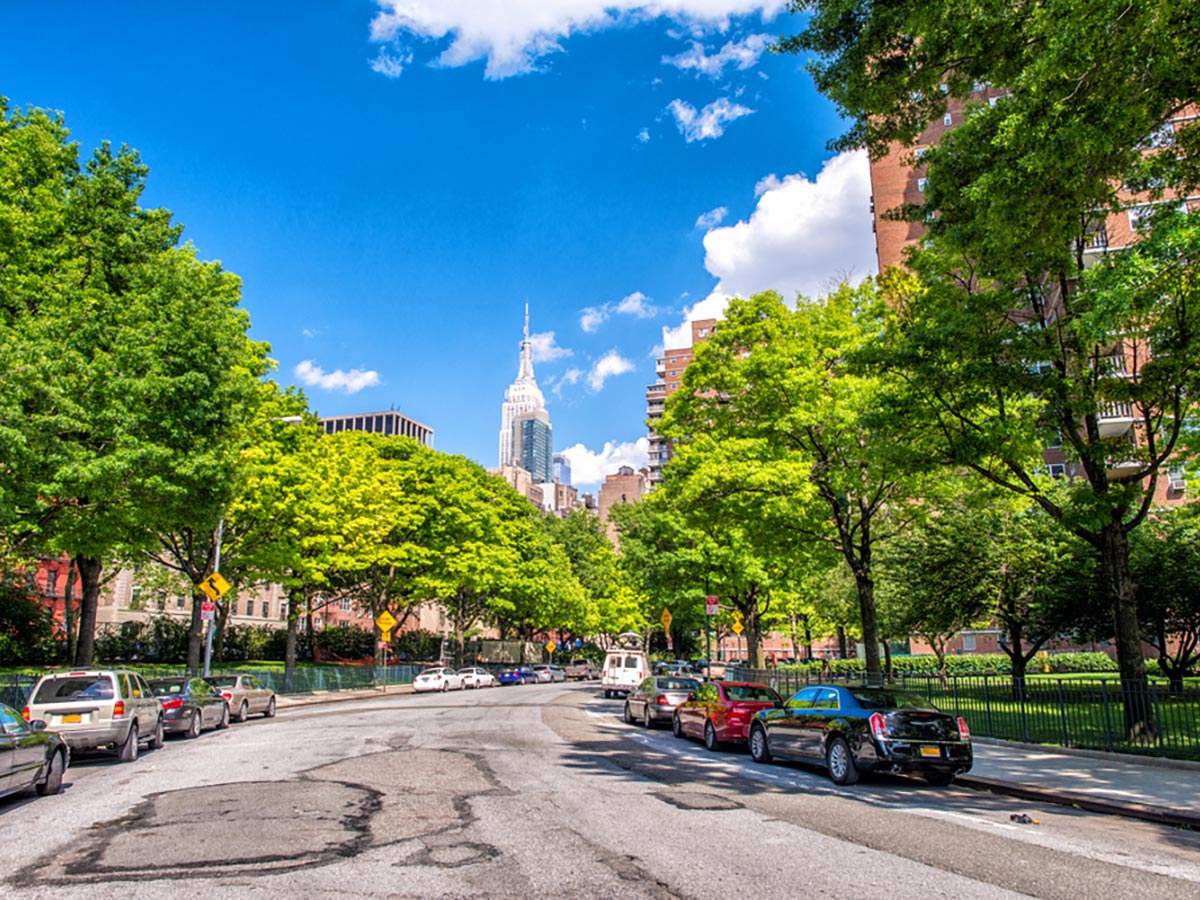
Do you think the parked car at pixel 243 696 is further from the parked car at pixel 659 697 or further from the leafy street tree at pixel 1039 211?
the leafy street tree at pixel 1039 211

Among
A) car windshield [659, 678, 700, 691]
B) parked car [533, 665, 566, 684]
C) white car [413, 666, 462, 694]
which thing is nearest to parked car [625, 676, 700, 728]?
car windshield [659, 678, 700, 691]

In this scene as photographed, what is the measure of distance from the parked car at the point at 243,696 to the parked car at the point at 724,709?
527 inches

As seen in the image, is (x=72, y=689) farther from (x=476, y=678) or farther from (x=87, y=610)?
(x=476, y=678)

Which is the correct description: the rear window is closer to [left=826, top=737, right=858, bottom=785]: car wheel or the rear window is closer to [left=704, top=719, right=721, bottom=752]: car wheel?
[left=704, top=719, right=721, bottom=752]: car wheel

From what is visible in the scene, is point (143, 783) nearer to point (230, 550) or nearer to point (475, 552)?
point (230, 550)

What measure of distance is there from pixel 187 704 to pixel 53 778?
8.70m

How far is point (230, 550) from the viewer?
32969mm

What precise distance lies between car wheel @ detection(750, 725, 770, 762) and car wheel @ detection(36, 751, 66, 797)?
11086 mm

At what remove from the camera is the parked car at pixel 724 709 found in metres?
16.6

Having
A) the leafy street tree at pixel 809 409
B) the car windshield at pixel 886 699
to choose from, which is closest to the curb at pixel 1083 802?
the car windshield at pixel 886 699

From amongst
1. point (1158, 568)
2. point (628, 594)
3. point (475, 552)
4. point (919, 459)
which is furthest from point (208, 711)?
point (628, 594)

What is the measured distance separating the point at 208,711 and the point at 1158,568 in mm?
26955

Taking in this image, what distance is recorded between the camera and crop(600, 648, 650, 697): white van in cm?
3819

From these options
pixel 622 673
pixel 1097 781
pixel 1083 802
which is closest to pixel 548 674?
pixel 622 673
